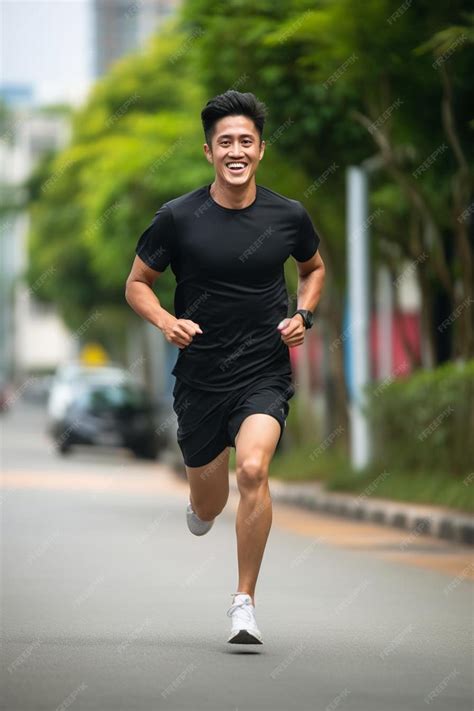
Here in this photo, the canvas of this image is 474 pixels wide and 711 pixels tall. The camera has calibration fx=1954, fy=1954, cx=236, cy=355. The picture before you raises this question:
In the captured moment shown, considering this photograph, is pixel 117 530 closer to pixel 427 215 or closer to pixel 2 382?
pixel 427 215

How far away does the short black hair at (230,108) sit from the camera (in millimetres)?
7910

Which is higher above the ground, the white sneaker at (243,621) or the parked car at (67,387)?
the parked car at (67,387)

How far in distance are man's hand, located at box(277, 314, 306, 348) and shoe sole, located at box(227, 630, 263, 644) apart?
1157mm

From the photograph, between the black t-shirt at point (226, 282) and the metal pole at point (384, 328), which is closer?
the black t-shirt at point (226, 282)

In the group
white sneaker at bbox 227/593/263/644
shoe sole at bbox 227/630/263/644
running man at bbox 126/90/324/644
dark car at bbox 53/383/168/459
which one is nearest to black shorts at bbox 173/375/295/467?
running man at bbox 126/90/324/644

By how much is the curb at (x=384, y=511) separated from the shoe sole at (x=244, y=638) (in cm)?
687

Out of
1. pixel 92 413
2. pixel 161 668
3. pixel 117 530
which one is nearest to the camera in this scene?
pixel 161 668

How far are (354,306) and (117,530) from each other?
7.21 metres

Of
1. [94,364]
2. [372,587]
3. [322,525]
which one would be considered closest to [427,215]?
[322,525]

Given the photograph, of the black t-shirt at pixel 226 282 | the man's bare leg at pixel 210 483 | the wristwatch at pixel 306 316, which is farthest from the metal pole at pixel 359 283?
the black t-shirt at pixel 226 282

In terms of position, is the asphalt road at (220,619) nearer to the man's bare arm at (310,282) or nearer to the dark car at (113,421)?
the man's bare arm at (310,282)

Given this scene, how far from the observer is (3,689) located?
262 inches

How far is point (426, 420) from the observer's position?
1856 cm

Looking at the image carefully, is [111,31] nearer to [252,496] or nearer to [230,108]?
[230,108]
